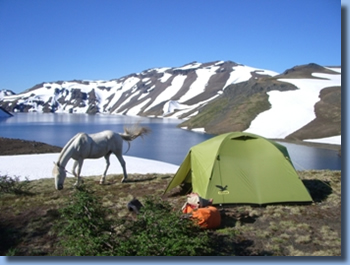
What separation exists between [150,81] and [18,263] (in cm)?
18570

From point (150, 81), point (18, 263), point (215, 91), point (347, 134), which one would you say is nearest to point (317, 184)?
point (347, 134)

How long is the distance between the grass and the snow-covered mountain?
20.7 m

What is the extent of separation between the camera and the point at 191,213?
5992mm

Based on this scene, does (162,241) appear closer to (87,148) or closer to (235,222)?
(235,222)

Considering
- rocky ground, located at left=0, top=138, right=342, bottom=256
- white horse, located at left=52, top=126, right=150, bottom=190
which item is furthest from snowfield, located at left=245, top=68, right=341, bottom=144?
rocky ground, located at left=0, top=138, right=342, bottom=256

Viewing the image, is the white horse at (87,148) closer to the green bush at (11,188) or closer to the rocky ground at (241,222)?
the rocky ground at (241,222)

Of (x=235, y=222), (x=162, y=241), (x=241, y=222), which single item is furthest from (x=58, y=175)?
(x=162, y=241)

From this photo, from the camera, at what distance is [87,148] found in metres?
9.48

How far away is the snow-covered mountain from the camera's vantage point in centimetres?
4638

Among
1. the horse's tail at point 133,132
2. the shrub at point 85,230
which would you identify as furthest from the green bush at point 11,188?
the shrub at point 85,230

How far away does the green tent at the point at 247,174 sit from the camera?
286 inches

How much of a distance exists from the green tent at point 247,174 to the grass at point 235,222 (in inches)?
10.4

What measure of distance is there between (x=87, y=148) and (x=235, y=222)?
509 cm

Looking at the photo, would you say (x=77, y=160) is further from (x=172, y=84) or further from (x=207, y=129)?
(x=172, y=84)
